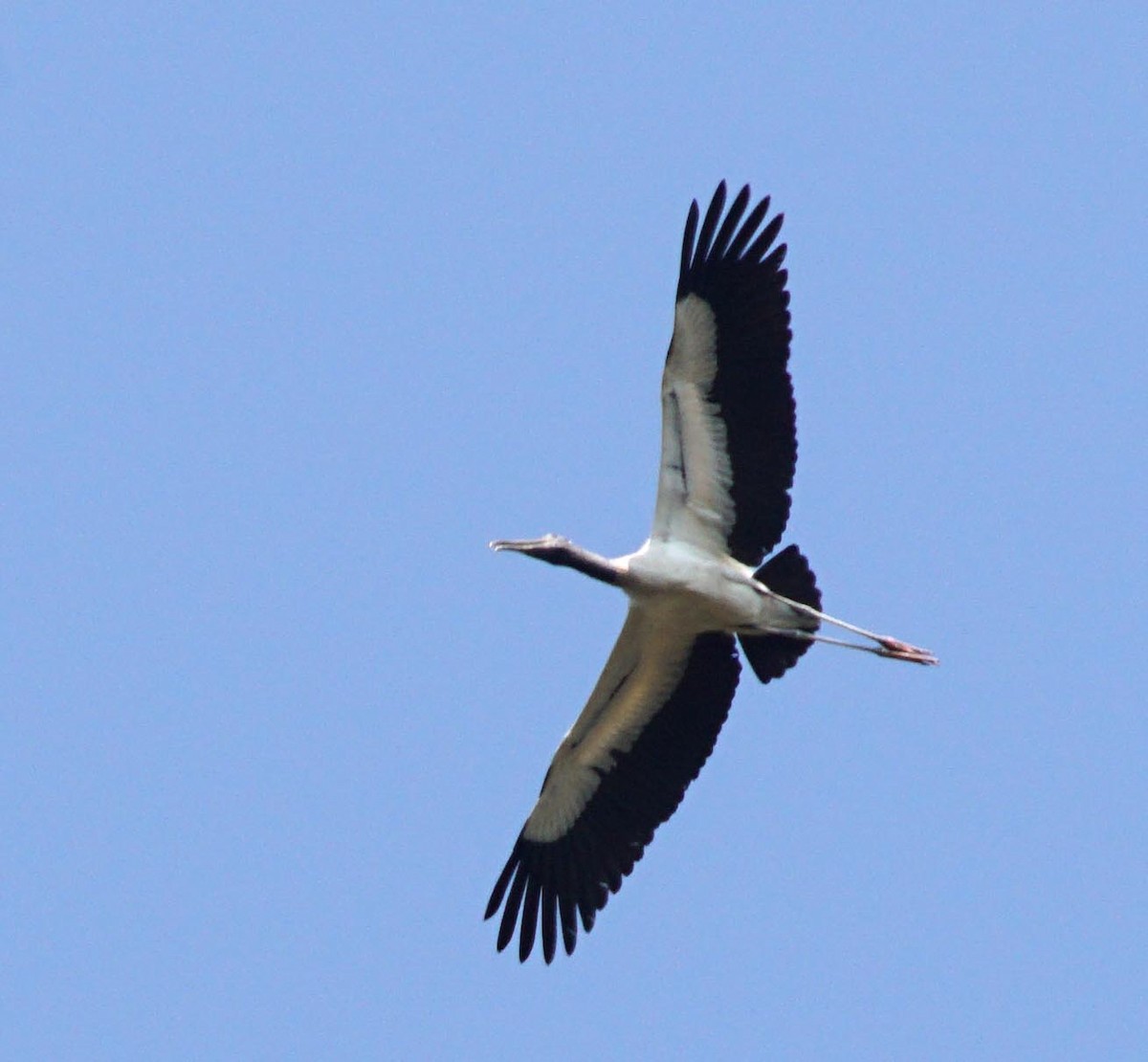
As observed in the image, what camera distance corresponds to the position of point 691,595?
55.4 feet

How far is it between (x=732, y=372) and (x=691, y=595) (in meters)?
1.71

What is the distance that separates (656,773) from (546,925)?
155cm

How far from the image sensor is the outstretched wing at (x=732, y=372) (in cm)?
1647

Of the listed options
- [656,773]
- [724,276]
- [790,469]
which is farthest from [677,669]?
[724,276]

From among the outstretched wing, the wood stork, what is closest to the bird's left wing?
the wood stork

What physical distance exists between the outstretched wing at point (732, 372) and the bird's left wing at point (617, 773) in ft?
4.14

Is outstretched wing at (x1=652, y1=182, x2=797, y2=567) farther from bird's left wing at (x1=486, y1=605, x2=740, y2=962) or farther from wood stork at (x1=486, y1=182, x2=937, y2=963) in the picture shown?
bird's left wing at (x1=486, y1=605, x2=740, y2=962)

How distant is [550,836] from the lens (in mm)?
18047

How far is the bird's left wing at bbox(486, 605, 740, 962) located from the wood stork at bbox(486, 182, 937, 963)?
0.01m

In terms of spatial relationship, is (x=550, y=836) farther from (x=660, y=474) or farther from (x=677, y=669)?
(x=660, y=474)

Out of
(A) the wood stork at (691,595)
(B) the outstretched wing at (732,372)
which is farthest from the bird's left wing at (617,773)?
(B) the outstretched wing at (732,372)

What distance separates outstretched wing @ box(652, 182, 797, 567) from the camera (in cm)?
1647

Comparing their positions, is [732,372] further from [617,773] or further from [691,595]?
[617,773]

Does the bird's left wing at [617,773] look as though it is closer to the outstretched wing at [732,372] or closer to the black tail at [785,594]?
the black tail at [785,594]
